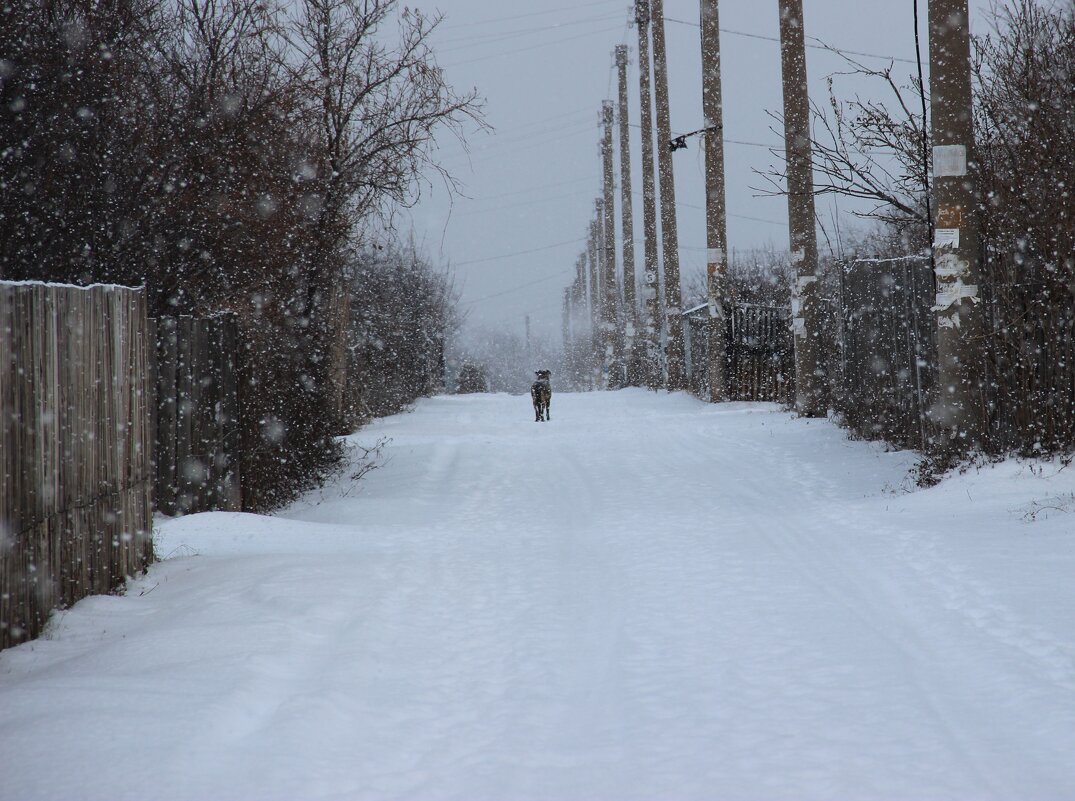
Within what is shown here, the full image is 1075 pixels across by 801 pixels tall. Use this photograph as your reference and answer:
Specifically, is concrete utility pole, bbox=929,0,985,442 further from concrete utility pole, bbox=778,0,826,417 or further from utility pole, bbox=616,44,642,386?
utility pole, bbox=616,44,642,386

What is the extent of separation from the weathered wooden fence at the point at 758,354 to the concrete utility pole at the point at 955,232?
14.1 metres

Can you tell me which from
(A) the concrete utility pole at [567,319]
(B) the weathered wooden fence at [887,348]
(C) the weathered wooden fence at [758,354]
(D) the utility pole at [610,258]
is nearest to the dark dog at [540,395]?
(C) the weathered wooden fence at [758,354]

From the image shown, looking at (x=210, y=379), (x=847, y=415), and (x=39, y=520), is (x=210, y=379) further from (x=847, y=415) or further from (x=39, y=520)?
(x=847, y=415)

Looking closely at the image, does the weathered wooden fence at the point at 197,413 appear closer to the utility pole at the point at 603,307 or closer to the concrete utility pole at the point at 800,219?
the concrete utility pole at the point at 800,219

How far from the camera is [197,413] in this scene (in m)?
9.82

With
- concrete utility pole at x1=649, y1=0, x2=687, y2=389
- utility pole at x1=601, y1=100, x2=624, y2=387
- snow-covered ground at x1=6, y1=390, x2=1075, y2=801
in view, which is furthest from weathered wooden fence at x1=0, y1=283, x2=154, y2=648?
utility pole at x1=601, y1=100, x2=624, y2=387

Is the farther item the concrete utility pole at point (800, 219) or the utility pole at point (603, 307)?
the utility pole at point (603, 307)

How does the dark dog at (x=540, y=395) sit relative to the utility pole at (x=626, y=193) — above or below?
below

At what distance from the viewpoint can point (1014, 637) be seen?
5.02 m

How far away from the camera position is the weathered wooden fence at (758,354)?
23.8 meters

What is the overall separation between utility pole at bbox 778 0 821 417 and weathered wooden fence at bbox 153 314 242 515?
10.3 meters

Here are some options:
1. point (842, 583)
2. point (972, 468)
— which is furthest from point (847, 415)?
point (842, 583)

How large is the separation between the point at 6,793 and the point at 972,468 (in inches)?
320

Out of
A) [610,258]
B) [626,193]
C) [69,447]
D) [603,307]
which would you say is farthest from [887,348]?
[603,307]
